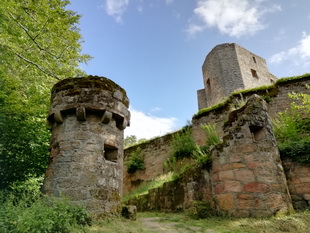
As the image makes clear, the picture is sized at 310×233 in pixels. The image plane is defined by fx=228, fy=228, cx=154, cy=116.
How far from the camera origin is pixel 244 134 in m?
4.72

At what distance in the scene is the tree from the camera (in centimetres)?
591

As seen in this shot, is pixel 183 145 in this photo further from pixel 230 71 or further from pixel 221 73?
pixel 230 71

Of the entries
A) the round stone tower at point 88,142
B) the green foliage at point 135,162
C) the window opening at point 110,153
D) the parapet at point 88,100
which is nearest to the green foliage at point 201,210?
the round stone tower at point 88,142

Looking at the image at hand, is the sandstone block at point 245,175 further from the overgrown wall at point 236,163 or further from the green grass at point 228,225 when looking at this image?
the green grass at point 228,225

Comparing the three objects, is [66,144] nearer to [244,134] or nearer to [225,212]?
[225,212]

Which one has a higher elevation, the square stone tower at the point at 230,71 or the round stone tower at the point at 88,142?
the square stone tower at the point at 230,71

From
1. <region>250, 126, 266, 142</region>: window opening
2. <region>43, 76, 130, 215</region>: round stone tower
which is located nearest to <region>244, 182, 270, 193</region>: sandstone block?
<region>250, 126, 266, 142</region>: window opening

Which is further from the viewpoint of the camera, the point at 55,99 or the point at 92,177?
the point at 55,99

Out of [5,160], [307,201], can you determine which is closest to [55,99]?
[5,160]

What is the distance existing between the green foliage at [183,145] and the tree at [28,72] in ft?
17.1

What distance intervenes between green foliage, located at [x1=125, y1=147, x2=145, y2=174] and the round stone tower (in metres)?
7.59

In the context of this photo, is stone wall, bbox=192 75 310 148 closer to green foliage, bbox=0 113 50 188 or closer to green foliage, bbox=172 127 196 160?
green foliage, bbox=172 127 196 160

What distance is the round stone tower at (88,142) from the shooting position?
11.8 ft

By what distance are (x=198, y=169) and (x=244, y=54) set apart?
53.9 ft
